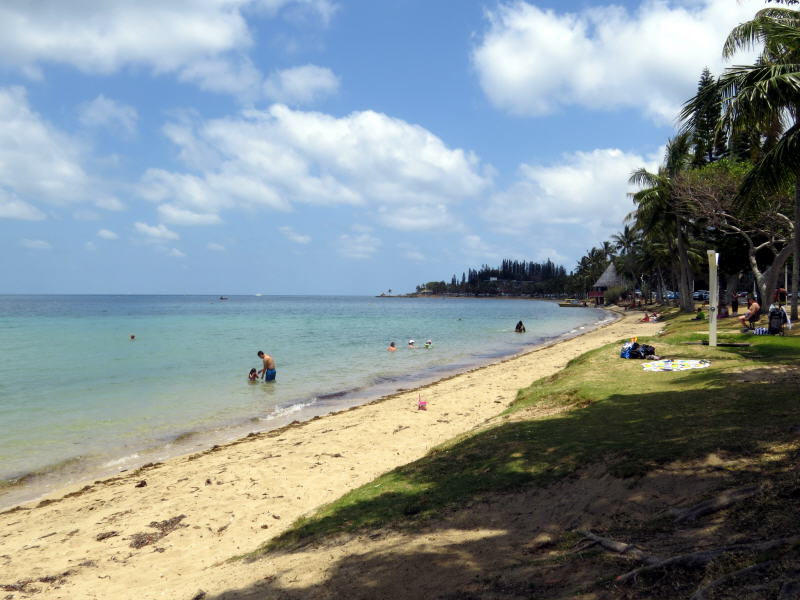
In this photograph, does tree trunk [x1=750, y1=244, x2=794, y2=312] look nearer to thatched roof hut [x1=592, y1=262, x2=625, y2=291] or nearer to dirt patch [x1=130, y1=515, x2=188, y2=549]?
dirt patch [x1=130, y1=515, x2=188, y2=549]

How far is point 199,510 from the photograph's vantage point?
24.0ft

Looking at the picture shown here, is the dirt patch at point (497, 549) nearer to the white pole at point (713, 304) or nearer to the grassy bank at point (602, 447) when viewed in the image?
the grassy bank at point (602, 447)

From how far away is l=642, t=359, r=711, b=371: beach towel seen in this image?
11305mm

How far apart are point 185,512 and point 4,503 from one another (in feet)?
12.3

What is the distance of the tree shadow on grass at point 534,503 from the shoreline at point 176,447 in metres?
6.09

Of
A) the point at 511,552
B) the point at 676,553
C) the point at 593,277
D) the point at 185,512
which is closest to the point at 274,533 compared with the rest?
the point at 185,512

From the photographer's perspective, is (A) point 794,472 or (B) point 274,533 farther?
(B) point 274,533

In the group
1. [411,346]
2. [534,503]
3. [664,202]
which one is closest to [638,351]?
[534,503]

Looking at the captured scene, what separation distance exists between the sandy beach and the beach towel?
325 centimetres

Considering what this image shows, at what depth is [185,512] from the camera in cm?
729

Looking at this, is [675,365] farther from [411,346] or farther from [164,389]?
[411,346]

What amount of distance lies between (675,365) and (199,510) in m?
9.72

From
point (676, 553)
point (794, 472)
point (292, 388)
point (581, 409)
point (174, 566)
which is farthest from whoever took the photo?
point (292, 388)

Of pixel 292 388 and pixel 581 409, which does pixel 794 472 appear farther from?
pixel 292 388
